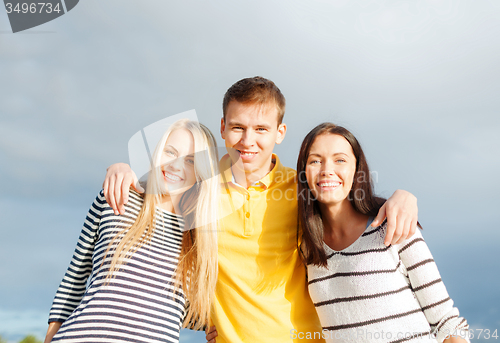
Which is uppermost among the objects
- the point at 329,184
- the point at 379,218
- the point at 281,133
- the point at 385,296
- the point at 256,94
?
the point at 256,94

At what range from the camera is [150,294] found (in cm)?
282

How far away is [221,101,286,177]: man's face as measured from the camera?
11.1ft

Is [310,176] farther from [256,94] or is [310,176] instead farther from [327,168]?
[256,94]

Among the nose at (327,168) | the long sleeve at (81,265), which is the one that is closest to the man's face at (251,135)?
the nose at (327,168)

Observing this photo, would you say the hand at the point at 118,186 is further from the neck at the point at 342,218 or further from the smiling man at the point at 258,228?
the neck at the point at 342,218

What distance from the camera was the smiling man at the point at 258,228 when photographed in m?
2.94

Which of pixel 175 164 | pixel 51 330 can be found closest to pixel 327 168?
pixel 175 164

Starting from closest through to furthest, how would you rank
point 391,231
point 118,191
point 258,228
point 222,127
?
point 391,231 → point 118,191 → point 258,228 → point 222,127

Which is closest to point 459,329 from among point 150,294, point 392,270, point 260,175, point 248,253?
point 392,270

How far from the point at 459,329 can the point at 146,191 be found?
9.19 feet

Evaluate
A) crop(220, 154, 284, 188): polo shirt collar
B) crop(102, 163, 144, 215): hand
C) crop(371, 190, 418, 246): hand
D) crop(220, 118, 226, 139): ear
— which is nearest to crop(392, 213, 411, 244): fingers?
crop(371, 190, 418, 246): hand

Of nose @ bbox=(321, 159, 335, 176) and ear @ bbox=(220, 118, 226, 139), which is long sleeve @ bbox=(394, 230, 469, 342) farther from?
ear @ bbox=(220, 118, 226, 139)

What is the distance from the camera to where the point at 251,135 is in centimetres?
339

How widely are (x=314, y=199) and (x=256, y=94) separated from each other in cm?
122
